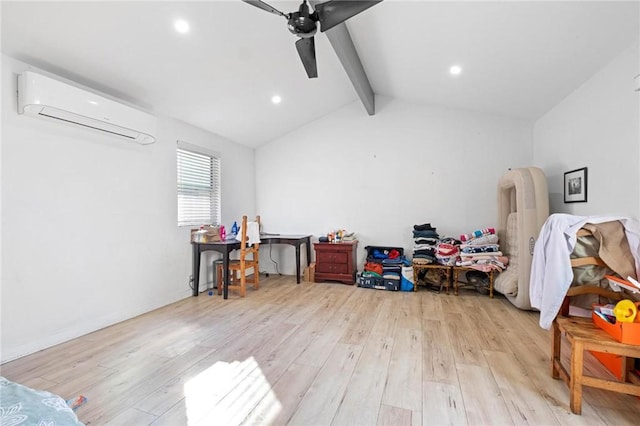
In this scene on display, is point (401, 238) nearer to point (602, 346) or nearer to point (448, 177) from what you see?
point (448, 177)

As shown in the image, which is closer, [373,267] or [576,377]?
[576,377]

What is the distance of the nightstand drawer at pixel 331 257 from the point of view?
4.70 m

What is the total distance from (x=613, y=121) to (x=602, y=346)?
199 centimetres

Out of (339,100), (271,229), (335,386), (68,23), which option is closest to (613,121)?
(335,386)

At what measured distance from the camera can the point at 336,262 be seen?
15.6 ft

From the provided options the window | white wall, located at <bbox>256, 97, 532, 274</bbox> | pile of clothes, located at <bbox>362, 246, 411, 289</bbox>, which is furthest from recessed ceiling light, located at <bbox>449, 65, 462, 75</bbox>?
the window

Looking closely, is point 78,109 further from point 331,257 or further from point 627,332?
point 627,332

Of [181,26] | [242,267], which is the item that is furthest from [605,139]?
[242,267]

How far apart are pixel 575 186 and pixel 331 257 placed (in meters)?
3.22

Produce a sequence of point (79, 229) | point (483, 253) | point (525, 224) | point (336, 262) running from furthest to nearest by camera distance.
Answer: point (336, 262) < point (483, 253) < point (525, 224) < point (79, 229)

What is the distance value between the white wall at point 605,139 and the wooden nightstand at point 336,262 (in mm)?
2836

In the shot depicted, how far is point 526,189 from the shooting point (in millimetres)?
3281

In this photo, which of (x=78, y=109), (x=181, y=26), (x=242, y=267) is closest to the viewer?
(x=181, y=26)

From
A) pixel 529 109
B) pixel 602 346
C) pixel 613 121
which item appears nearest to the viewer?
pixel 602 346
